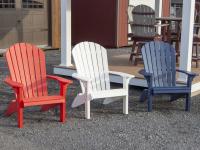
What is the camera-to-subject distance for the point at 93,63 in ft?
17.4

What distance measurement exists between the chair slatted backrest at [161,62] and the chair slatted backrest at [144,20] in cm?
137

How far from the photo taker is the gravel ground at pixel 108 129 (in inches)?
154

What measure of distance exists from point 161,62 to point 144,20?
1.54 m

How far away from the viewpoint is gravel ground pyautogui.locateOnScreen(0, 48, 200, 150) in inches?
154

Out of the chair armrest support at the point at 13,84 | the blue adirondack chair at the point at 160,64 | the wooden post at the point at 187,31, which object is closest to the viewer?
the chair armrest support at the point at 13,84

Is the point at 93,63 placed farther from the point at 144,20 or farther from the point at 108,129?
the point at 144,20

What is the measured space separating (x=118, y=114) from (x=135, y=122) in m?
0.38

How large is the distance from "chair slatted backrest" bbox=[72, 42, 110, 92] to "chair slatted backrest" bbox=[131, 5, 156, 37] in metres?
1.76

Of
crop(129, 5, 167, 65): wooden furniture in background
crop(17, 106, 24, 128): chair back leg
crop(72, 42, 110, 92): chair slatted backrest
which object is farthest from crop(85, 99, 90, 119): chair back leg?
crop(129, 5, 167, 65): wooden furniture in background

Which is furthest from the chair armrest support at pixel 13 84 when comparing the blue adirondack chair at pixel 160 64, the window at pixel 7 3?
the window at pixel 7 3

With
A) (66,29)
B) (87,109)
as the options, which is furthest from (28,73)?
(66,29)

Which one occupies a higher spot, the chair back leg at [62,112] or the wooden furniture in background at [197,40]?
the wooden furniture in background at [197,40]

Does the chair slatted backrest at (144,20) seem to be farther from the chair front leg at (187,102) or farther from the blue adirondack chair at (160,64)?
the chair front leg at (187,102)

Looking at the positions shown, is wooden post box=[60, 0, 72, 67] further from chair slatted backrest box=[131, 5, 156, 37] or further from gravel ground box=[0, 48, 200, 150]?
gravel ground box=[0, 48, 200, 150]
